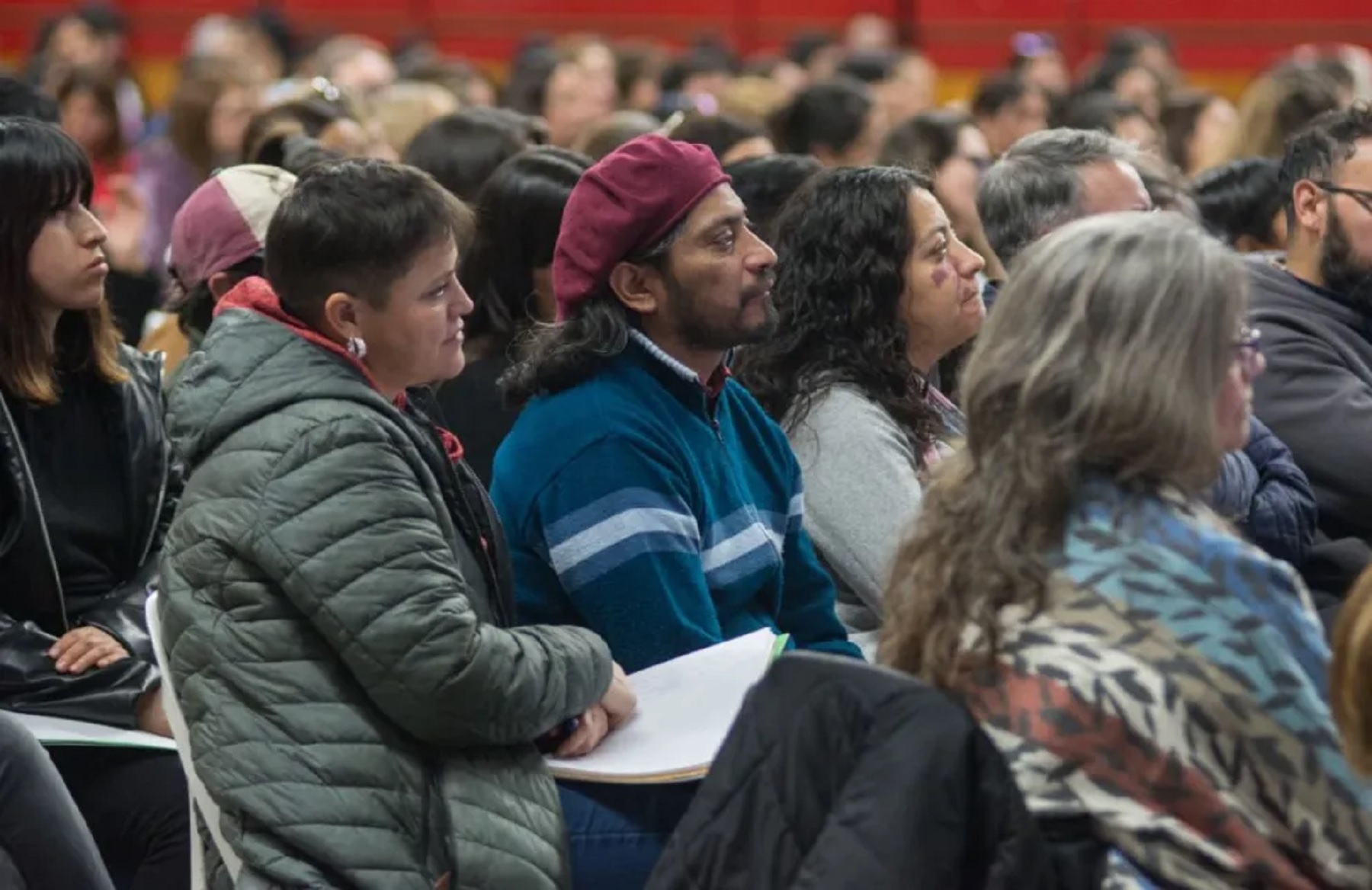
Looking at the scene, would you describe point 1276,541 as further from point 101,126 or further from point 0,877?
point 101,126

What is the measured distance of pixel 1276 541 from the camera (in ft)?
12.0

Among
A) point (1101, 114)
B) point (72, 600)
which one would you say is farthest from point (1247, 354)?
point (1101, 114)

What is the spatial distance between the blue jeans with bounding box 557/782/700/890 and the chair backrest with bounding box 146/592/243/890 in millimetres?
442

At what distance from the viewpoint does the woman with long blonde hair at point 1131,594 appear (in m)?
2.08

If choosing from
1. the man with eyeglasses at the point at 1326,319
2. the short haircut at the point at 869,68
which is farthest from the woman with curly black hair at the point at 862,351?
the short haircut at the point at 869,68

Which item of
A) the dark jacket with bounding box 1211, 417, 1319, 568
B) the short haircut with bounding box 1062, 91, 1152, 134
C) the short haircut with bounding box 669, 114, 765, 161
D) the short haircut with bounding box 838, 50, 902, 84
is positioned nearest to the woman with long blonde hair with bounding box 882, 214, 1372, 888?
the dark jacket with bounding box 1211, 417, 1319, 568

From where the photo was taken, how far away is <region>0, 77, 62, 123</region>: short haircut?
4680 millimetres

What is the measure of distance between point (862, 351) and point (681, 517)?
646mm

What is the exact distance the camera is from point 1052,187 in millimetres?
4238

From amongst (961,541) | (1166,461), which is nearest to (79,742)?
(961,541)

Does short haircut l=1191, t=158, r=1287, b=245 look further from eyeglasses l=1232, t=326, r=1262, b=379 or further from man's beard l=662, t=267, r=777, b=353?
eyeglasses l=1232, t=326, r=1262, b=379

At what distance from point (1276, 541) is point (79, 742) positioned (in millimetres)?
1983

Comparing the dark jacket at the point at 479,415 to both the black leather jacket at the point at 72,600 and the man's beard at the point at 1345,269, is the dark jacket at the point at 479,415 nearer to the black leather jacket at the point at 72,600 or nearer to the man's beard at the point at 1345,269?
the black leather jacket at the point at 72,600

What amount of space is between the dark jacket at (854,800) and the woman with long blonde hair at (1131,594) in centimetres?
9
